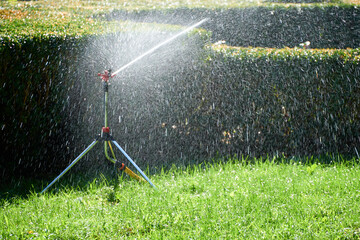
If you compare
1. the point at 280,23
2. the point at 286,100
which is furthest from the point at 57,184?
the point at 280,23

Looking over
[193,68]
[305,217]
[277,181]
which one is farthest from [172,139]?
[305,217]

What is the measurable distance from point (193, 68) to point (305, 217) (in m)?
2.44

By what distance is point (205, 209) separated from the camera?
301cm

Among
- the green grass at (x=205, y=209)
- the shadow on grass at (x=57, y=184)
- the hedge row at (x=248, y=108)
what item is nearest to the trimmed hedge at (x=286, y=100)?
the hedge row at (x=248, y=108)

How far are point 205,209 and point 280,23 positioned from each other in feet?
23.6

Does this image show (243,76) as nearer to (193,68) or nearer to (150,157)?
(193,68)

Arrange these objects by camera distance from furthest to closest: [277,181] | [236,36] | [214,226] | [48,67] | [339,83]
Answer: [236,36], [339,83], [48,67], [277,181], [214,226]

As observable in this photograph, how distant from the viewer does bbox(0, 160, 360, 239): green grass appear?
8.97ft

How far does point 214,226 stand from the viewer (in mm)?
2779

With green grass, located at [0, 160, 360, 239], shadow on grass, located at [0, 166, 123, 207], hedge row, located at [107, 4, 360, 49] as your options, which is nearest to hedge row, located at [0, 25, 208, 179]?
shadow on grass, located at [0, 166, 123, 207]

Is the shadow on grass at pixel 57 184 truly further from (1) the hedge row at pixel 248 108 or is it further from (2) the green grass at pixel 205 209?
(1) the hedge row at pixel 248 108

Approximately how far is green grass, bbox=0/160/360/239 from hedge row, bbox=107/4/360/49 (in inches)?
224

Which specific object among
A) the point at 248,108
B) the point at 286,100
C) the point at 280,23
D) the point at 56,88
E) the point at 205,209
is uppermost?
the point at 280,23

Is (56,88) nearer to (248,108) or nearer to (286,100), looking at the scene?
(248,108)
